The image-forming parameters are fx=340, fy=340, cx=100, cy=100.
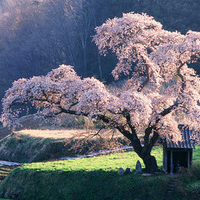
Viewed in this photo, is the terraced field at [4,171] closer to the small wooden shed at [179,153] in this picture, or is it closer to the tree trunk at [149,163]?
the tree trunk at [149,163]

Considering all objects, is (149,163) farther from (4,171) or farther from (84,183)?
(4,171)

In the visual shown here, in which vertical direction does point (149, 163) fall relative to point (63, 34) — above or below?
below

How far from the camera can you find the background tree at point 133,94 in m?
20.9

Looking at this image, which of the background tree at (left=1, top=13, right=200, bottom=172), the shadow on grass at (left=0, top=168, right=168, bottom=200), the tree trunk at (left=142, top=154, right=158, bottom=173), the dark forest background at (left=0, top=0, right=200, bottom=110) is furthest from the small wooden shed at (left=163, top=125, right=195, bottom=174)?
the dark forest background at (left=0, top=0, right=200, bottom=110)

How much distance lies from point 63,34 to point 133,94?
5332 cm

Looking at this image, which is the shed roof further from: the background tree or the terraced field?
the terraced field

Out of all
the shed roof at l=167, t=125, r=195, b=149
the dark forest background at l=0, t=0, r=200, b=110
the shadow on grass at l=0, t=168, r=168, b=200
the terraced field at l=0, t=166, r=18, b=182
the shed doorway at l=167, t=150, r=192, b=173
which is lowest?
the shadow on grass at l=0, t=168, r=168, b=200

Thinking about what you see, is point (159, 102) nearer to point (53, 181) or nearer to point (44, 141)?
point (53, 181)

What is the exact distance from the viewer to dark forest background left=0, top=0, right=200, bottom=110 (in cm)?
6284

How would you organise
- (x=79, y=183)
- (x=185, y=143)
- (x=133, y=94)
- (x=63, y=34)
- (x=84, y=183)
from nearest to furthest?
(x=133, y=94), (x=185, y=143), (x=84, y=183), (x=79, y=183), (x=63, y=34)

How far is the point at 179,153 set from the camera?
1009 inches

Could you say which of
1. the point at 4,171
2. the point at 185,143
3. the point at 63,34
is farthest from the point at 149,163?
the point at 63,34

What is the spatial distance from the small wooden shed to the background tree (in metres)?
0.80

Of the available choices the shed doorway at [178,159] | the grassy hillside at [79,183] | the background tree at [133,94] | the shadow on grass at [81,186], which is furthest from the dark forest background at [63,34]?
the shadow on grass at [81,186]
